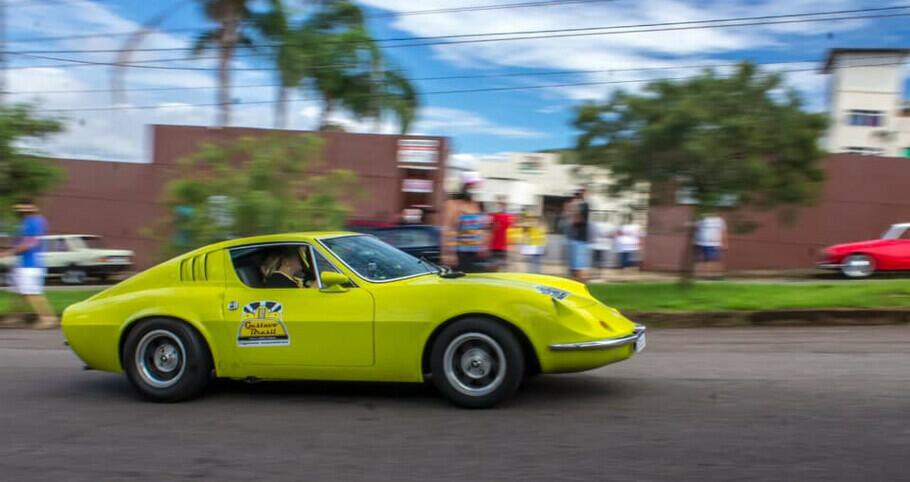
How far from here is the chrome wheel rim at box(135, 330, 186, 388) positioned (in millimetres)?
6383

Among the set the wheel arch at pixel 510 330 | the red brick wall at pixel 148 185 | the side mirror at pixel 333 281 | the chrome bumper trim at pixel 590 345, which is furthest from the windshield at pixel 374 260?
the red brick wall at pixel 148 185

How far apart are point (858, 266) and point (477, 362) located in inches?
591

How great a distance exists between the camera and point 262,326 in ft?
20.1

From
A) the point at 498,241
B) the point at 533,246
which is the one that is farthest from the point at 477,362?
the point at 533,246

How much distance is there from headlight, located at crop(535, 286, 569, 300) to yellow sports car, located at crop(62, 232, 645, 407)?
0.05 ft

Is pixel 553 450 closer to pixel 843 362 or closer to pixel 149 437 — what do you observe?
pixel 149 437

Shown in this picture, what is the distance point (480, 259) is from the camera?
1099 cm

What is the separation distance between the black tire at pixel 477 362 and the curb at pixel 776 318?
5202mm

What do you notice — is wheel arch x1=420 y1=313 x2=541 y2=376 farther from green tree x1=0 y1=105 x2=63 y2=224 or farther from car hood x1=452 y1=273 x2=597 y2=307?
green tree x1=0 y1=105 x2=63 y2=224

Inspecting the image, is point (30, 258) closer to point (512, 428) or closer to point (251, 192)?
point (251, 192)

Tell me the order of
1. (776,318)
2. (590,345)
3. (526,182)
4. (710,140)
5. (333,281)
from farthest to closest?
(526,182) → (710,140) → (776,318) → (333,281) → (590,345)

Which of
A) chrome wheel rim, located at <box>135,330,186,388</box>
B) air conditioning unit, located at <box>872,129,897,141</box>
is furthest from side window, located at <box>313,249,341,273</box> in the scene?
air conditioning unit, located at <box>872,129,897,141</box>

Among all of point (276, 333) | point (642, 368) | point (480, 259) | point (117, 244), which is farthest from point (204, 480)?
point (117, 244)

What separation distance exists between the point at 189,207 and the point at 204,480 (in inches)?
333
